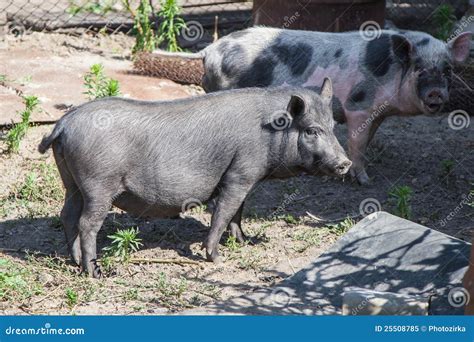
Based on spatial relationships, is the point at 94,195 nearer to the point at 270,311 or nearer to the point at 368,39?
the point at 270,311

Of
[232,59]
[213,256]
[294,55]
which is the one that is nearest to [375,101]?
[294,55]

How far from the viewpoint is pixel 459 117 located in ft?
31.8

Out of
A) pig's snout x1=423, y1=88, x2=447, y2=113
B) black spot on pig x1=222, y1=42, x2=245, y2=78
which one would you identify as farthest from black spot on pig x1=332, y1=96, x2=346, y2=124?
black spot on pig x1=222, y1=42, x2=245, y2=78

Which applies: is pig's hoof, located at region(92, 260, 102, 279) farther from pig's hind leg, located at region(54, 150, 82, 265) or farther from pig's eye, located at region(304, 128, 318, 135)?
pig's eye, located at region(304, 128, 318, 135)

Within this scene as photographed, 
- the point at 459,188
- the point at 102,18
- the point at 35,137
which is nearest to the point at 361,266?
the point at 459,188

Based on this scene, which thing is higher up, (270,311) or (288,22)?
(288,22)

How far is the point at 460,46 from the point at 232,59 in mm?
1847

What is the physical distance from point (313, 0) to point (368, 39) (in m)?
1.37

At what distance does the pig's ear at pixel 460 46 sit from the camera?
315 inches

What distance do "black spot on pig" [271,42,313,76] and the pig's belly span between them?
6.52 feet

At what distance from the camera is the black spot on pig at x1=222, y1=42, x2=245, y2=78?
7996mm

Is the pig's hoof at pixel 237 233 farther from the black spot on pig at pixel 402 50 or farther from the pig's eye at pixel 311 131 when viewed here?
the black spot on pig at pixel 402 50

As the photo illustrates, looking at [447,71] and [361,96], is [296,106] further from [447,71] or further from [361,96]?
[447,71]

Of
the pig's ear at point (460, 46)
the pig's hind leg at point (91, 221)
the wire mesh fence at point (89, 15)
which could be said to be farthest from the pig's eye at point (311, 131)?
the wire mesh fence at point (89, 15)
